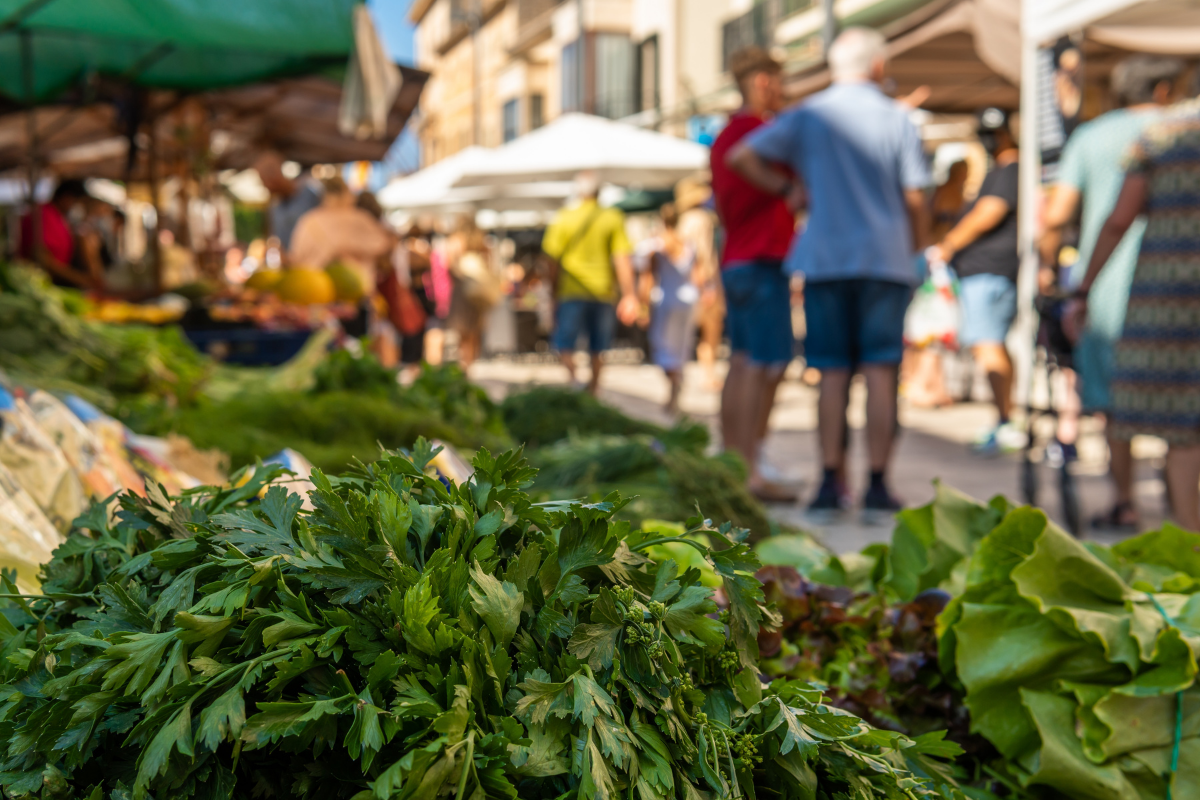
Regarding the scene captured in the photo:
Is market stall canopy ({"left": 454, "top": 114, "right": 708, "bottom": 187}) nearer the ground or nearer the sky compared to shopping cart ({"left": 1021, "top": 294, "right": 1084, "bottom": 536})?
nearer the sky

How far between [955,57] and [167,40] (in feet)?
22.1

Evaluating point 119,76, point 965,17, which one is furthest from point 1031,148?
point 119,76

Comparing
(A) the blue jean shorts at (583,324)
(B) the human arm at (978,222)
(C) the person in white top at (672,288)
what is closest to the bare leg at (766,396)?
(B) the human arm at (978,222)

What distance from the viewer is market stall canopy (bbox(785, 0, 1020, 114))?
25.0 ft

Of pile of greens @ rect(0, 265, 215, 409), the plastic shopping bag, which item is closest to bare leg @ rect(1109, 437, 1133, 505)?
pile of greens @ rect(0, 265, 215, 409)

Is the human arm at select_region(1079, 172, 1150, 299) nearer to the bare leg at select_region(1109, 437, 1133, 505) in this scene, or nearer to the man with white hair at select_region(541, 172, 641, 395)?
the bare leg at select_region(1109, 437, 1133, 505)

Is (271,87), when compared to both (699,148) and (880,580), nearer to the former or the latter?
(699,148)

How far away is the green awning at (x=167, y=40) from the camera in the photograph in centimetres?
524

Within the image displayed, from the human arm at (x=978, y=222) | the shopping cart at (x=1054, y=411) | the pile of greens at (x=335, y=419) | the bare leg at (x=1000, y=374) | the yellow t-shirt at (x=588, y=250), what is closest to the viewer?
the pile of greens at (x=335, y=419)

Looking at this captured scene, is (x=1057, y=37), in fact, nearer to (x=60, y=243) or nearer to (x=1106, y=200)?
(x=1106, y=200)

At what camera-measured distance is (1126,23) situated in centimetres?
645

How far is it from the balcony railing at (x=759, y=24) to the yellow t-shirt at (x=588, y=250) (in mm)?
16867

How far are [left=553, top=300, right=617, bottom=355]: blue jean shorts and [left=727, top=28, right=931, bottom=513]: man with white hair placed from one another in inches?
178

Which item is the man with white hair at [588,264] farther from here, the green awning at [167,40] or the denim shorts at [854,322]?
the denim shorts at [854,322]
